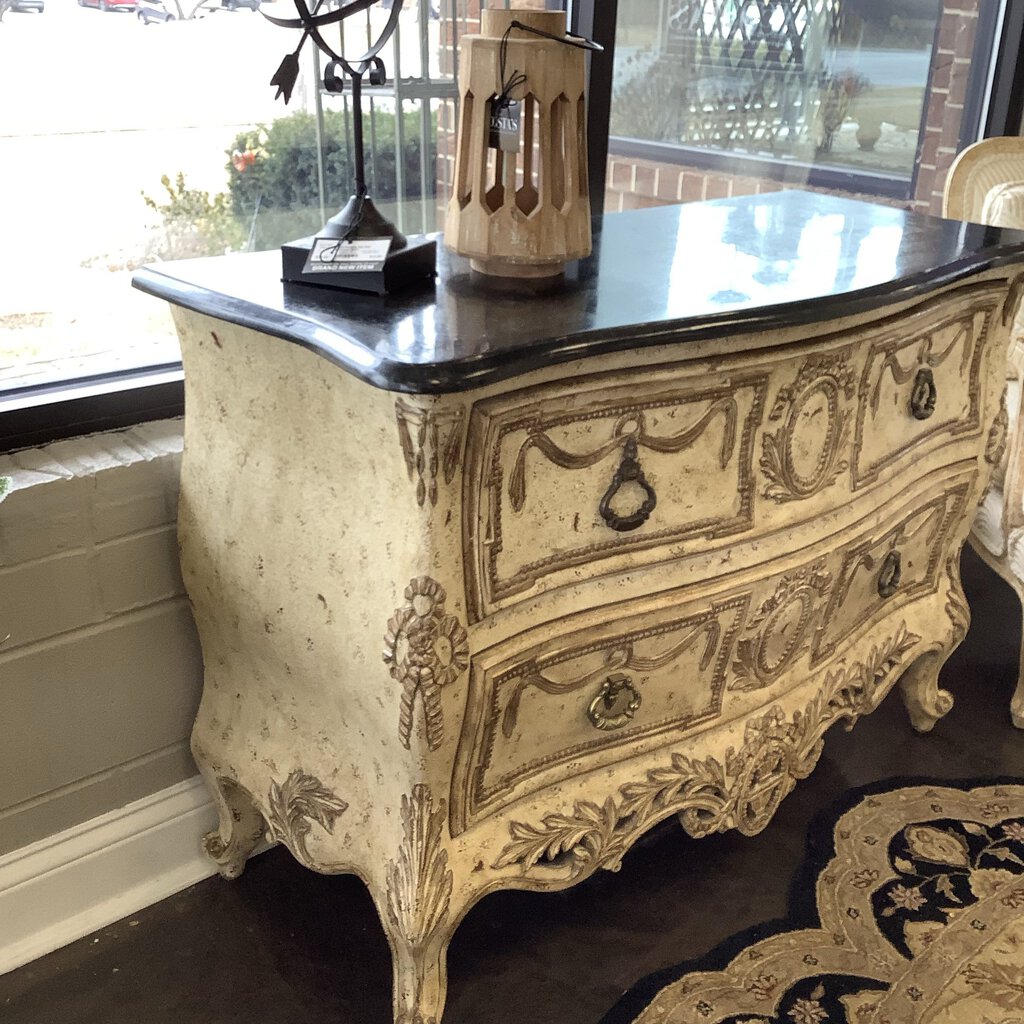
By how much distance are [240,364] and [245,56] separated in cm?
57

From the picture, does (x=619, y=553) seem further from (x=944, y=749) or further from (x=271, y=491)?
(x=944, y=749)

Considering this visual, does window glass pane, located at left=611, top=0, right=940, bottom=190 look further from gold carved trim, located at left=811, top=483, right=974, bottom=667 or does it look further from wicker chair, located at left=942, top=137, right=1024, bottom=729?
gold carved trim, located at left=811, top=483, right=974, bottom=667

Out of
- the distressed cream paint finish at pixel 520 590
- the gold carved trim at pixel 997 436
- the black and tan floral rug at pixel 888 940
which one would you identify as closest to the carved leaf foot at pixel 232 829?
the distressed cream paint finish at pixel 520 590

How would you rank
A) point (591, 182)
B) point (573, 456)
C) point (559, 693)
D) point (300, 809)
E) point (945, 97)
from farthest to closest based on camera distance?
point (945, 97), point (591, 182), point (300, 809), point (559, 693), point (573, 456)

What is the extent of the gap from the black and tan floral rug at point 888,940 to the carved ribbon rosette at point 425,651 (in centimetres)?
60

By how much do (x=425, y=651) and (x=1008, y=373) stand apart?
146 cm

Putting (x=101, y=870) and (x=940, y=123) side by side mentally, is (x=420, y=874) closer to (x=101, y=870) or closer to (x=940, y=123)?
(x=101, y=870)

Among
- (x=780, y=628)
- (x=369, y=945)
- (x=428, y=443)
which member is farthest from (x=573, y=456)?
(x=369, y=945)

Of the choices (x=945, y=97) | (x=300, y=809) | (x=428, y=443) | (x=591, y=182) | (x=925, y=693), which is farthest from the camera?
(x=945, y=97)

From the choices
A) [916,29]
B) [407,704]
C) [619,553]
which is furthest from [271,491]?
[916,29]

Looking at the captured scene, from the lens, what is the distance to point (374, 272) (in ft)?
3.78

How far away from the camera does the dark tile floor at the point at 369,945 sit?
142cm

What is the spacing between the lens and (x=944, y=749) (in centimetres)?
202

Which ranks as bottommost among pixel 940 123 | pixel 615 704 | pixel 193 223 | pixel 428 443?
pixel 615 704
